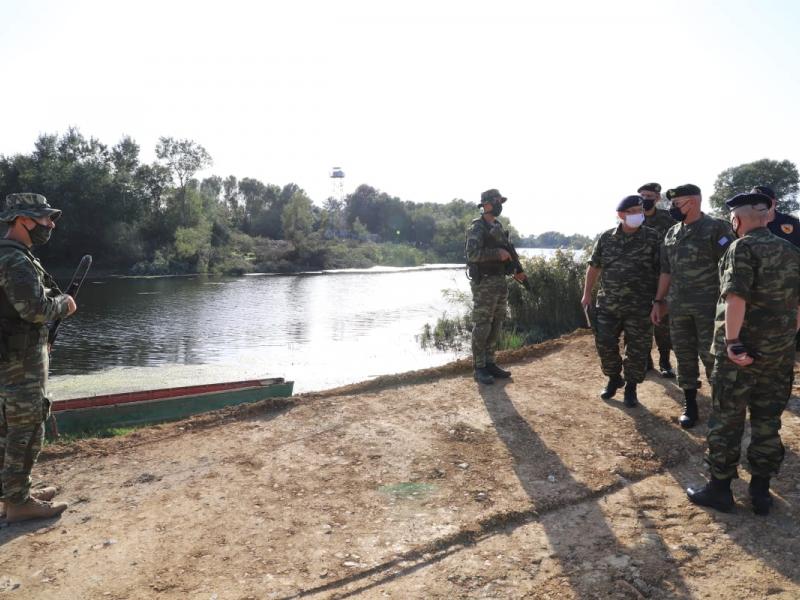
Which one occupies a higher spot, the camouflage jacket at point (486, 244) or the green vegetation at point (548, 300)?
the camouflage jacket at point (486, 244)

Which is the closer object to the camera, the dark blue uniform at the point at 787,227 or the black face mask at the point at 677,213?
the black face mask at the point at 677,213

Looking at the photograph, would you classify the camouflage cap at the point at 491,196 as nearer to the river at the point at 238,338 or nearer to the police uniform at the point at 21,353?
the police uniform at the point at 21,353

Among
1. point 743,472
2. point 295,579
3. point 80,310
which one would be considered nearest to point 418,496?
point 295,579

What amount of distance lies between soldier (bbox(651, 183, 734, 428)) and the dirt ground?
0.56 m

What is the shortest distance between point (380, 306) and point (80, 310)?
11.9m

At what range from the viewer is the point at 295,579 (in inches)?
104

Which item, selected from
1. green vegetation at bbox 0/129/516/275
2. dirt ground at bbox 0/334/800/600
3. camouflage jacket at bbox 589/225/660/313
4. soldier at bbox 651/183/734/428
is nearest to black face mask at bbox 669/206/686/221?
soldier at bbox 651/183/734/428

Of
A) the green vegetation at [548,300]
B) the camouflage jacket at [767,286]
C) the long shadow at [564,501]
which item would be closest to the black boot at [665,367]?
the long shadow at [564,501]

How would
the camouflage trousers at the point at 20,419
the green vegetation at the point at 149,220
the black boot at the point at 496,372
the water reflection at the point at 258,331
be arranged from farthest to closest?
the green vegetation at the point at 149,220 < the water reflection at the point at 258,331 < the black boot at the point at 496,372 < the camouflage trousers at the point at 20,419

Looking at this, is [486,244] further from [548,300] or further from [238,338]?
[238,338]

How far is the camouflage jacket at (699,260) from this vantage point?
13.5 feet

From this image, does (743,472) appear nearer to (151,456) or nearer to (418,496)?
(418,496)

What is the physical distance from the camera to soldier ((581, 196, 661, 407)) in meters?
4.69

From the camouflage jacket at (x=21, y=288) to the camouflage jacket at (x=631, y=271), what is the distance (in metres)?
4.30
